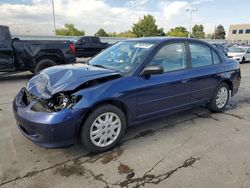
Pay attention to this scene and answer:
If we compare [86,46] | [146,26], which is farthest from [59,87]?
[146,26]

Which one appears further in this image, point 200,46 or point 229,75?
point 229,75

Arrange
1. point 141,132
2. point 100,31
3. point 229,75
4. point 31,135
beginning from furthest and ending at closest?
point 100,31, point 229,75, point 141,132, point 31,135

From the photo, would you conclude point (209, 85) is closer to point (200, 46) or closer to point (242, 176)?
point (200, 46)

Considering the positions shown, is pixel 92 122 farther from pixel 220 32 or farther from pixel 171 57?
pixel 220 32

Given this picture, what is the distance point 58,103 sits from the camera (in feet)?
9.58

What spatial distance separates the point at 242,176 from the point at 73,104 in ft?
7.22

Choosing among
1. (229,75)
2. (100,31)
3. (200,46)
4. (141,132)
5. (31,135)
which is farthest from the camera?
(100,31)

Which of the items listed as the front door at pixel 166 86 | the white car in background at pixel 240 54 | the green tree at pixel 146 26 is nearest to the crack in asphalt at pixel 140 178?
the front door at pixel 166 86

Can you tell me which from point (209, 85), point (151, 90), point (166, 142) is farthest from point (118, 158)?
point (209, 85)

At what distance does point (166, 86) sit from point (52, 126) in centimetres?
191

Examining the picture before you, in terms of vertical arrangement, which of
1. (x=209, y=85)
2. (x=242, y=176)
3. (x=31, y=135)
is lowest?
(x=242, y=176)

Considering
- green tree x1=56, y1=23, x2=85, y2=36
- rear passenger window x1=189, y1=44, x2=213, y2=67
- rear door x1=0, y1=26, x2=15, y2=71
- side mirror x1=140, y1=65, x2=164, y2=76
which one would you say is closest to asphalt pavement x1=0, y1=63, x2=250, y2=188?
side mirror x1=140, y1=65, x2=164, y2=76

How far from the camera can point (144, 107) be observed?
11.8 feet

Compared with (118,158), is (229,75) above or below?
above
